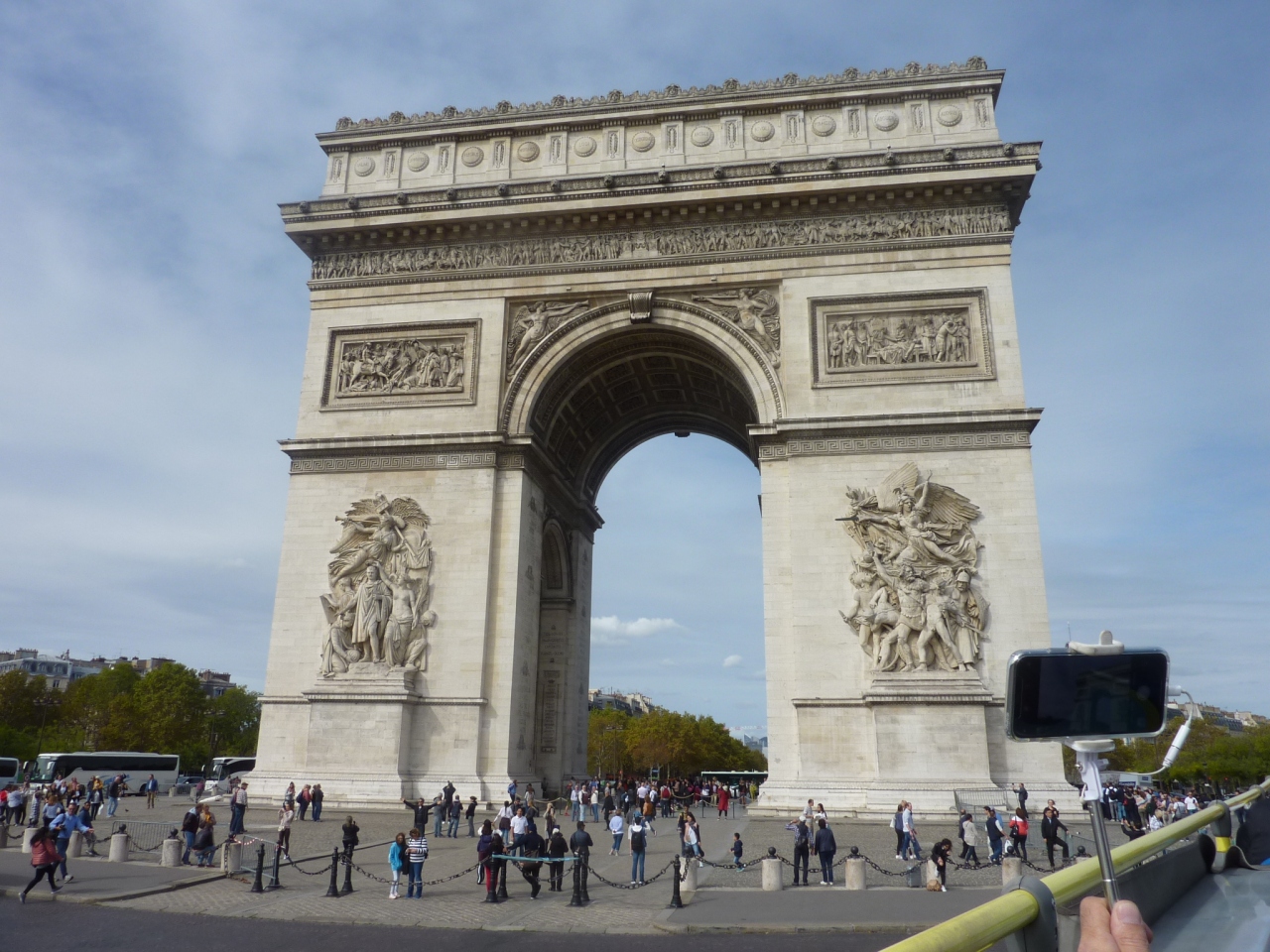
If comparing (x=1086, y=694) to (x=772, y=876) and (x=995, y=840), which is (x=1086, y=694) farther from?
(x=995, y=840)

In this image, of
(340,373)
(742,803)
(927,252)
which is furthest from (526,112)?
(742,803)

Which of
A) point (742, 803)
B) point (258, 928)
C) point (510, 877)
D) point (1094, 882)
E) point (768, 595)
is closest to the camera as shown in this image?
point (1094, 882)

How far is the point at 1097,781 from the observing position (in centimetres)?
241

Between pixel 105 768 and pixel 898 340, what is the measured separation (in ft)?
126

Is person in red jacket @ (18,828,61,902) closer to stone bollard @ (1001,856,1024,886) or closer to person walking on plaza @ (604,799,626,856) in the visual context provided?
person walking on plaza @ (604,799,626,856)

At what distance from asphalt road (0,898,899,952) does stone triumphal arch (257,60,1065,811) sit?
960 centimetres

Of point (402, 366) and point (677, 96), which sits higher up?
point (677, 96)

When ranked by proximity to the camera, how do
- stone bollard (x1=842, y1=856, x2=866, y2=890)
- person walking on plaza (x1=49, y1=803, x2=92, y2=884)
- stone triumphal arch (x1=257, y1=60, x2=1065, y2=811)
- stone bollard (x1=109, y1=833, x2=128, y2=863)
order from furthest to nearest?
1. stone triumphal arch (x1=257, y1=60, x2=1065, y2=811)
2. stone bollard (x1=109, y1=833, x2=128, y2=863)
3. person walking on plaza (x1=49, y1=803, x2=92, y2=884)
4. stone bollard (x1=842, y1=856, x2=866, y2=890)

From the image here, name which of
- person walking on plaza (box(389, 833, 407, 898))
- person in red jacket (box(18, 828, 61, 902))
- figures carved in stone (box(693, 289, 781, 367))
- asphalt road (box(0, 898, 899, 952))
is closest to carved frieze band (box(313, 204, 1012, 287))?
figures carved in stone (box(693, 289, 781, 367))

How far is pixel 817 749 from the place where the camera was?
803 inches

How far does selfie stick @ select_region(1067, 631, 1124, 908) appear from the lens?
223cm

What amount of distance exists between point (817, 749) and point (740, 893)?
24.3 feet

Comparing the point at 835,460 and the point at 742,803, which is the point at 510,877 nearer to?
the point at 835,460

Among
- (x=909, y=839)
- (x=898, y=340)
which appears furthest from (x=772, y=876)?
(x=898, y=340)
